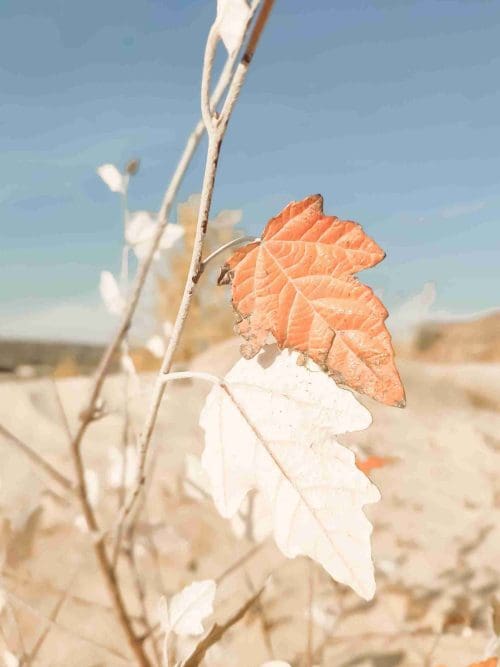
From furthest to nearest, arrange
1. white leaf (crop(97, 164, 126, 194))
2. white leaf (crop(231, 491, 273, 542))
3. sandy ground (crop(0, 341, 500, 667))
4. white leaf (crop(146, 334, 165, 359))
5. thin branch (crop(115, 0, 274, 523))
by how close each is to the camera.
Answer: sandy ground (crop(0, 341, 500, 667))
white leaf (crop(146, 334, 165, 359))
white leaf (crop(231, 491, 273, 542))
white leaf (crop(97, 164, 126, 194))
thin branch (crop(115, 0, 274, 523))

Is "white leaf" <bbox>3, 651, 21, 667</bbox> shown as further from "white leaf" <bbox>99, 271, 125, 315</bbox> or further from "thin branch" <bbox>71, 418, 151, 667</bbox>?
"white leaf" <bbox>99, 271, 125, 315</bbox>

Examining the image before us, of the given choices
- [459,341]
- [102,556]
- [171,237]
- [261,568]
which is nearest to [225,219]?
[171,237]

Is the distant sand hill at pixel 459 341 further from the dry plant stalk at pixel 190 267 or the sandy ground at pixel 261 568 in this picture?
the dry plant stalk at pixel 190 267

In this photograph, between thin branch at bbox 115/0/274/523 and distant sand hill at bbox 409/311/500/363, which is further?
distant sand hill at bbox 409/311/500/363

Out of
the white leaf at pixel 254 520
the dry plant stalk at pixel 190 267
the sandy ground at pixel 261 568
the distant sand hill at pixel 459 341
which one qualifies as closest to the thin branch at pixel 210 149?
the dry plant stalk at pixel 190 267

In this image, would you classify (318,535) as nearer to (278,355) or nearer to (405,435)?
(278,355)

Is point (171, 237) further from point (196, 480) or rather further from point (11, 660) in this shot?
point (11, 660)

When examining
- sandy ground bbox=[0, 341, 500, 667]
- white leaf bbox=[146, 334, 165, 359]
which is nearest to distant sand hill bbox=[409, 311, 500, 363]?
sandy ground bbox=[0, 341, 500, 667]
